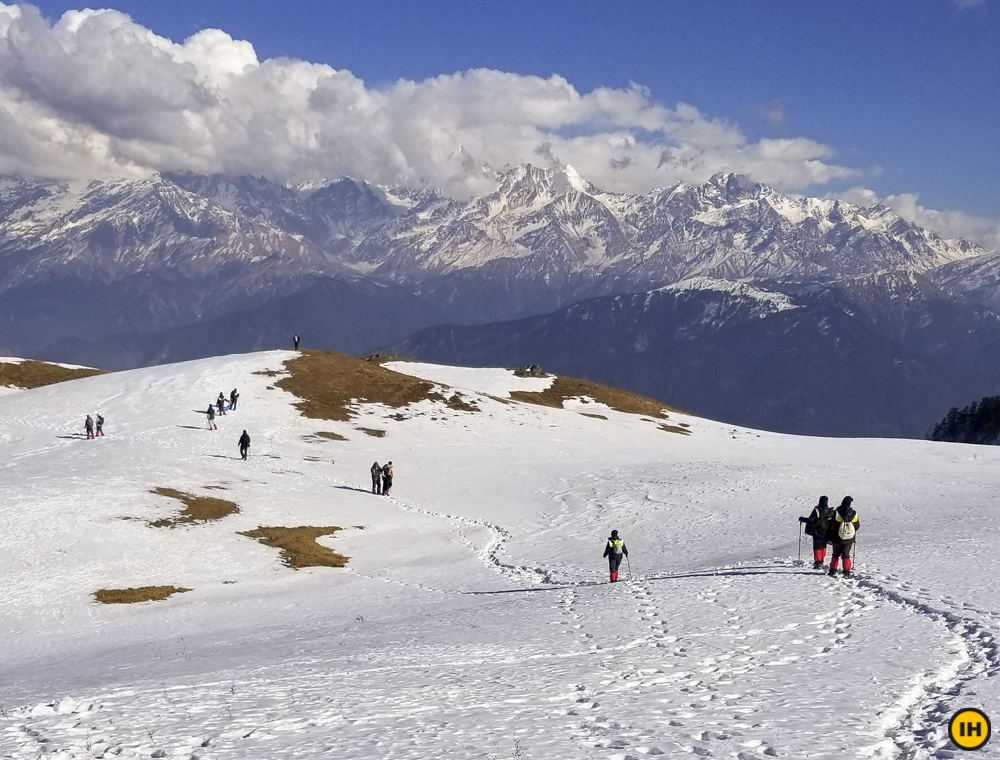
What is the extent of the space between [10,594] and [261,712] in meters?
20.8

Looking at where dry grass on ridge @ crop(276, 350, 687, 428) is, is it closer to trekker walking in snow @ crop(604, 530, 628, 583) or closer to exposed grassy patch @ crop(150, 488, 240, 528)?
exposed grassy patch @ crop(150, 488, 240, 528)

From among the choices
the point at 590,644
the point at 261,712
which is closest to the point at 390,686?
the point at 261,712

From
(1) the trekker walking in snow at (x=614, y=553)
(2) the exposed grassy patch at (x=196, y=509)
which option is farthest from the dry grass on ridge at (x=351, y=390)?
(1) the trekker walking in snow at (x=614, y=553)

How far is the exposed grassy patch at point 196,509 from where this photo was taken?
1570 inches

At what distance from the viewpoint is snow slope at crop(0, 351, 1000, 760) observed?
1303cm

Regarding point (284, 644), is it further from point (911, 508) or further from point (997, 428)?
point (997, 428)

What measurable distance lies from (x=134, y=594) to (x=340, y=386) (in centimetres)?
5211

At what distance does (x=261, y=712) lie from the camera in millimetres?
14352

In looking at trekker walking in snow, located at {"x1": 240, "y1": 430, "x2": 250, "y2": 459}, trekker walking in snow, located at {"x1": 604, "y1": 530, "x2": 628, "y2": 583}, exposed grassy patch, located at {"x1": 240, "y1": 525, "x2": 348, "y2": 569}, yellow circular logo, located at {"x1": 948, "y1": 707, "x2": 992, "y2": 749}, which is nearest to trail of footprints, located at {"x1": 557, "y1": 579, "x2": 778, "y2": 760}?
yellow circular logo, located at {"x1": 948, "y1": 707, "x2": 992, "y2": 749}

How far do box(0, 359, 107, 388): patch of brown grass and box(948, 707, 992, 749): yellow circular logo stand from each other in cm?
9288

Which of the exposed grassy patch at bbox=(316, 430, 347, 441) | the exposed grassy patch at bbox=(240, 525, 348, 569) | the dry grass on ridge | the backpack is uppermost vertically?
the dry grass on ridge

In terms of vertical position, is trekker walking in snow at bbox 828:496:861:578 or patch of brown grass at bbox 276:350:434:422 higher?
patch of brown grass at bbox 276:350:434:422

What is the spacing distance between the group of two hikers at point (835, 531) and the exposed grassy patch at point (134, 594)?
2347cm

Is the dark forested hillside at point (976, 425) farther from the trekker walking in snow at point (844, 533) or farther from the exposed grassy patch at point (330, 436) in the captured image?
the trekker walking in snow at point (844, 533)
